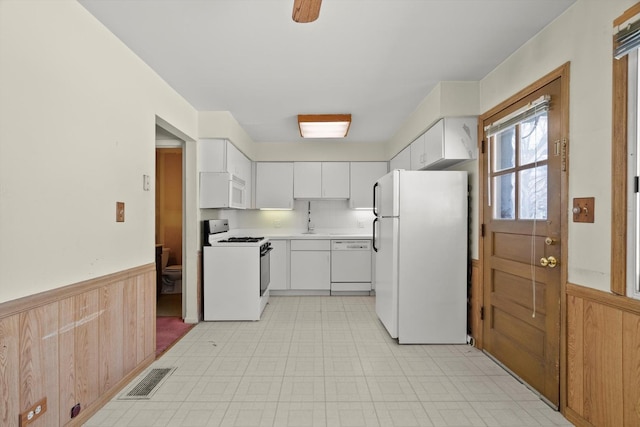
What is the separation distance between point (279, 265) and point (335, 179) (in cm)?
162

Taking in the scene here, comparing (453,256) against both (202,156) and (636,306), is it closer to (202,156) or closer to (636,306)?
(636,306)

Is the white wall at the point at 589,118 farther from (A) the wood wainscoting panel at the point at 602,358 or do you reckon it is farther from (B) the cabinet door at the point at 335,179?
(B) the cabinet door at the point at 335,179

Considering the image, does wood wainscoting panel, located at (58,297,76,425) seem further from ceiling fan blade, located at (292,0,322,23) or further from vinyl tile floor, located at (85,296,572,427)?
ceiling fan blade, located at (292,0,322,23)

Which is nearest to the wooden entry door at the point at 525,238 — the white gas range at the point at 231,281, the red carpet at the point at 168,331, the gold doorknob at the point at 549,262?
the gold doorknob at the point at 549,262

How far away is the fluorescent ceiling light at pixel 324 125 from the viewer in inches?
150

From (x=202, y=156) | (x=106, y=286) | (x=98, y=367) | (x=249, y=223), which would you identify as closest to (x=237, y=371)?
(x=98, y=367)

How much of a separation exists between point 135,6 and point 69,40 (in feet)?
1.33

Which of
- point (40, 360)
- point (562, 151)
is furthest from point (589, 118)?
point (40, 360)

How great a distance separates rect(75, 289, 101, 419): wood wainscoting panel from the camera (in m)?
1.83

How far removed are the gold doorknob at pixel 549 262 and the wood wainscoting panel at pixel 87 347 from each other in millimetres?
2810

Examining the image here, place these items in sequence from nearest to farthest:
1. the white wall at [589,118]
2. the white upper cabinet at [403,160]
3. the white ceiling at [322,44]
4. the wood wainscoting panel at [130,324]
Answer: the white wall at [589,118], the white ceiling at [322,44], the wood wainscoting panel at [130,324], the white upper cabinet at [403,160]

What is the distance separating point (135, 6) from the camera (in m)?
1.85

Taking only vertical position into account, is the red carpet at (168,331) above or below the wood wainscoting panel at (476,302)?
below

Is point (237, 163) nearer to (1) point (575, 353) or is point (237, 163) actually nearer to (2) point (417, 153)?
(2) point (417, 153)
